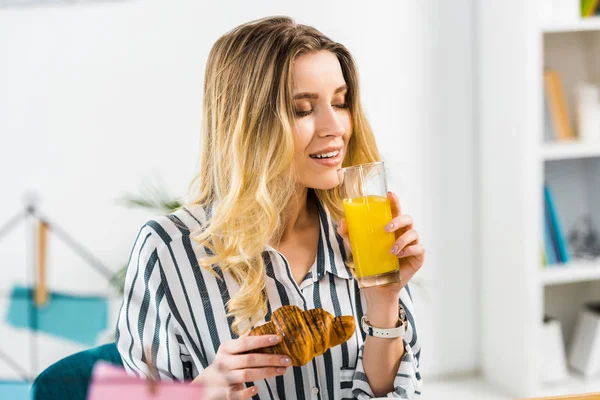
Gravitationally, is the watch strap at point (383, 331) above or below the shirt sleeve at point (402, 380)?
above

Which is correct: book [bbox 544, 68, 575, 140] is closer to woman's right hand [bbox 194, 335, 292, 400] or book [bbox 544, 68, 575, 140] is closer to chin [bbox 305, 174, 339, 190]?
chin [bbox 305, 174, 339, 190]

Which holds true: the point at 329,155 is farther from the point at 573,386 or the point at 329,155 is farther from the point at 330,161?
the point at 573,386

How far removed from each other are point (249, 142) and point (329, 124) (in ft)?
0.52

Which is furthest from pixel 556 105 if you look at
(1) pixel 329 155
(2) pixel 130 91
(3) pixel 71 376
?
(3) pixel 71 376

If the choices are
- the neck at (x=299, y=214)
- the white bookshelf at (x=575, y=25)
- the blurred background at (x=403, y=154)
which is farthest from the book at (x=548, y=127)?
the neck at (x=299, y=214)

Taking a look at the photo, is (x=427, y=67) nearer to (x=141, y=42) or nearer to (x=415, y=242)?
(x=141, y=42)

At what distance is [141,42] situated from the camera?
108 inches

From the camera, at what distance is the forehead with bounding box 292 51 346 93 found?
133 centimetres

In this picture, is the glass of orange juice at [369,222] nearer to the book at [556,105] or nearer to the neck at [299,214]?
the neck at [299,214]

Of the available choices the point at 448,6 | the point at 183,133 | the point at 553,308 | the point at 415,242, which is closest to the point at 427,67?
the point at 448,6

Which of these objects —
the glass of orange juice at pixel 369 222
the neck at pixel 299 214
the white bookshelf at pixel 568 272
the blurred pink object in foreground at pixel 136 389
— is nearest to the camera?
the blurred pink object in foreground at pixel 136 389

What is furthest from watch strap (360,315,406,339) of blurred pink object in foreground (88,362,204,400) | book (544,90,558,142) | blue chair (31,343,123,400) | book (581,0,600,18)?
book (581,0,600,18)

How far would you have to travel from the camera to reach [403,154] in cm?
303

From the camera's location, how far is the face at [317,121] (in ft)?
4.37
